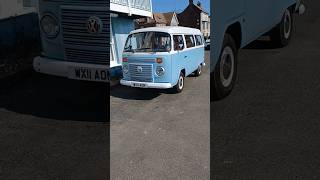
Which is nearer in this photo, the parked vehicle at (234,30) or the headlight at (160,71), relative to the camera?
the headlight at (160,71)

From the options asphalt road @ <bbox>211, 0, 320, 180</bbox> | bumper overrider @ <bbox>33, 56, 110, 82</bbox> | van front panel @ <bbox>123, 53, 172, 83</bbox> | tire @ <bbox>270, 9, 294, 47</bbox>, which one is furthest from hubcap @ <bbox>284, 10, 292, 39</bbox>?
van front panel @ <bbox>123, 53, 172, 83</bbox>

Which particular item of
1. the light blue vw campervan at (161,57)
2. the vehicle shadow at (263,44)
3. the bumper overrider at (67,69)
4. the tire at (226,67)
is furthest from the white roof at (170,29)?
the vehicle shadow at (263,44)

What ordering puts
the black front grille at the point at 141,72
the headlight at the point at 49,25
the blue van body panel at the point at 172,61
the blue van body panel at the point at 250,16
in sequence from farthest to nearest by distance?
the headlight at the point at 49,25 < the blue van body panel at the point at 250,16 < the blue van body panel at the point at 172,61 < the black front grille at the point at 141,72

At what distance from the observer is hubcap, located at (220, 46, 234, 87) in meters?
3.88

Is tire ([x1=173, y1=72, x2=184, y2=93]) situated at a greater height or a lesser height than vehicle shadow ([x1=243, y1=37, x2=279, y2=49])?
greater

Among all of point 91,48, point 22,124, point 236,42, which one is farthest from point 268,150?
Result: point 22,124

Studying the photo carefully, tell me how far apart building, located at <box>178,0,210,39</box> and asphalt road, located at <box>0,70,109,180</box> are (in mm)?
1669

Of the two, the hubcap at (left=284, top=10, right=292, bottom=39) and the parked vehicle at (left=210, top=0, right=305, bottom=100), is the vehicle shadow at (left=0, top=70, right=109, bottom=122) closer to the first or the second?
the parked vehicle at (left=210, top=0, right=305, bottom=100)

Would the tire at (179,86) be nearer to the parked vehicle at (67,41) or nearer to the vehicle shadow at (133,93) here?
the vehicle shadow at (133,93)

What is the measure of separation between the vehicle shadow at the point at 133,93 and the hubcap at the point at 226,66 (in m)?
2.26

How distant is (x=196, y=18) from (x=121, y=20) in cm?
32

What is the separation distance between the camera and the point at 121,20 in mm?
1557

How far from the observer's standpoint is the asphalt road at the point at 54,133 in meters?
3.76

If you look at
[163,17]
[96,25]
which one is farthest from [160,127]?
[96,25]
